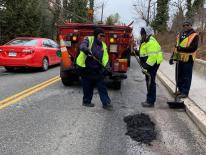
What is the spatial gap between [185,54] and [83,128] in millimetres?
3532

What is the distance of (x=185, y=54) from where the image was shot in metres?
8.97

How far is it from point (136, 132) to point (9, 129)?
2030 millimetres

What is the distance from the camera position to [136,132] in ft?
20.9

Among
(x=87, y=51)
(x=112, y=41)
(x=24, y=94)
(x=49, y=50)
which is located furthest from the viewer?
(x=49, y=50)

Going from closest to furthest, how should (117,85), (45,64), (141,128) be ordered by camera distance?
(141,128)
(117,85)
(45,64)

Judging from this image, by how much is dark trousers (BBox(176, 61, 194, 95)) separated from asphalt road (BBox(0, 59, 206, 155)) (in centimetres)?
61

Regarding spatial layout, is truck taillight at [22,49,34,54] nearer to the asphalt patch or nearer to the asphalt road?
the asphalt road

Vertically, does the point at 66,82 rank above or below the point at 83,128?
above

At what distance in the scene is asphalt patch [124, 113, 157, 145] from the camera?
6.04 meters

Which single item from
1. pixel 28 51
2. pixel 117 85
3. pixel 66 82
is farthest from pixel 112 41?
pixel 28 51

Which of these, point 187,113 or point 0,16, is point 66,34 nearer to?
point 187,113

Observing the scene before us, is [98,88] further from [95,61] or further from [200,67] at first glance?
[200,67]

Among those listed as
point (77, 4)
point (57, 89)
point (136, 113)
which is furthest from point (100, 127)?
point (77, 4)

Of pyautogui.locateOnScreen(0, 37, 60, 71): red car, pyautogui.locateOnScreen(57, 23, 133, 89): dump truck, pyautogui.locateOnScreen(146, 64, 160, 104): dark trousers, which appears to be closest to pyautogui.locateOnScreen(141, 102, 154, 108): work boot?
pyautogui.locateOnScreen(146, 64, 160, 104): dark trousers
